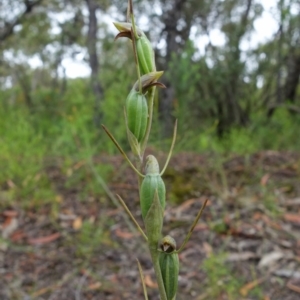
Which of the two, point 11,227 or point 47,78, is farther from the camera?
point 47,78

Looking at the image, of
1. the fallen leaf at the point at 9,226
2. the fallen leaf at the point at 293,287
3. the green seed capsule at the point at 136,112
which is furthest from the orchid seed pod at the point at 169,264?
the fallen leaf at the point at 9,226

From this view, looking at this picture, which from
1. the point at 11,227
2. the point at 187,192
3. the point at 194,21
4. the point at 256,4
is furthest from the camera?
the point at 256,4

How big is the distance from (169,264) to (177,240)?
8.15 ft

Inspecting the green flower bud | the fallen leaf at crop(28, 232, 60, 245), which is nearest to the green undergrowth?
the fallen leaf at crop(28, 232, 60, 245)

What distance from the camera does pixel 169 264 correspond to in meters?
0.65

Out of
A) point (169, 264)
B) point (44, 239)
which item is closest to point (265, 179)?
point (44, 239)

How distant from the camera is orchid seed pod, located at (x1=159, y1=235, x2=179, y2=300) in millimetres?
647

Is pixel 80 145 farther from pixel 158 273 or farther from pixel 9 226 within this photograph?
pixel 158 273

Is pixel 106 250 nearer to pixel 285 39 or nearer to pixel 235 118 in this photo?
pixel 235 118

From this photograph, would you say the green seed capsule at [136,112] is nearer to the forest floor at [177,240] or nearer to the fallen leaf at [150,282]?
the forest floor at [177,240]

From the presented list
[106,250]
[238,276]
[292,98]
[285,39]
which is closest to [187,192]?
[106,250]

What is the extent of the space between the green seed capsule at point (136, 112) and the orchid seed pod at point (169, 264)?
0.15 meters

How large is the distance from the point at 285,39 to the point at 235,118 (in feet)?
4.80

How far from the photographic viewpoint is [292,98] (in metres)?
8.52
